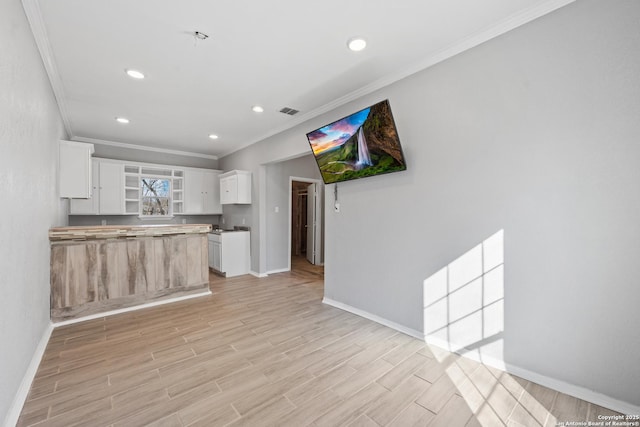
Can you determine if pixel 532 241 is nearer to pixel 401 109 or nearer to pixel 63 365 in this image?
pixel 401 109

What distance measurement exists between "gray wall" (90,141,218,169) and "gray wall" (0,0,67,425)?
3247 millimetres

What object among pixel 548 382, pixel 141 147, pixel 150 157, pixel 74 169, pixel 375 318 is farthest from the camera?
pixel 150 157

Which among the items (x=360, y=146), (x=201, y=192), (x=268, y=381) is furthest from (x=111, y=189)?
(x=268, y=381)

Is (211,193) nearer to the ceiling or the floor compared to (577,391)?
nearer to the ceiling

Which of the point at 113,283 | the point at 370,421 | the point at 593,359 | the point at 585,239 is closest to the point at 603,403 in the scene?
the point at 593,359

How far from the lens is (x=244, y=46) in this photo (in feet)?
8.05

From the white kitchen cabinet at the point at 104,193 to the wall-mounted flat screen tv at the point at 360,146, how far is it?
4333 mm

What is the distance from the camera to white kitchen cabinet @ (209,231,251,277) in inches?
212

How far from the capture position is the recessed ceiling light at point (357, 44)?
7.70ft

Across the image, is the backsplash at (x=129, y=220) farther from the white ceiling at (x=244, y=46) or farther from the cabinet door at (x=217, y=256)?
the white ceiling at (x=244, y=46)

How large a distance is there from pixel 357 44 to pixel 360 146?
988 mm

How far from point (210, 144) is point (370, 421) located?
5671mm

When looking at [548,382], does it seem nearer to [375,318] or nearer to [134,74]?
[375,318]

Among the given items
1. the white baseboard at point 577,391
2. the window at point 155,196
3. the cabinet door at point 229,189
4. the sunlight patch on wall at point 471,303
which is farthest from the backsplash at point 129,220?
the white baseboard at point 577,391
